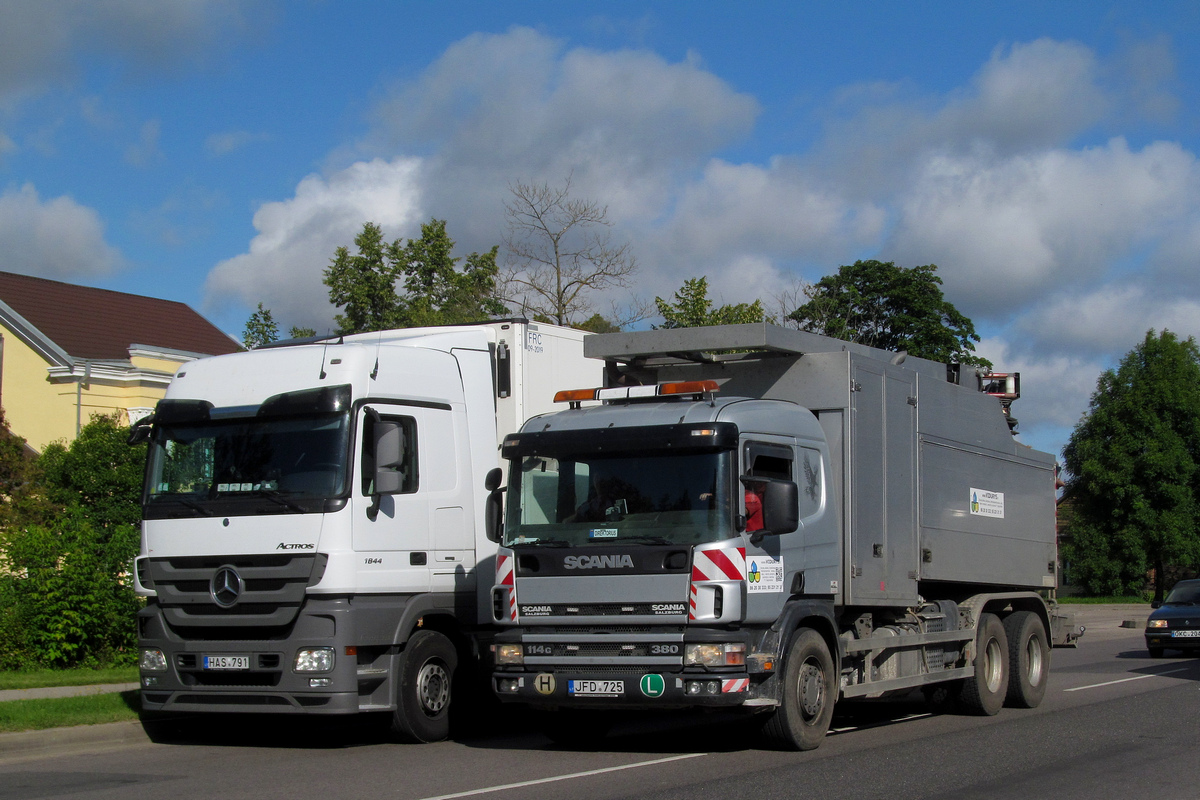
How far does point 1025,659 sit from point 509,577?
6.79m

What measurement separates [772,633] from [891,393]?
3.10 metres

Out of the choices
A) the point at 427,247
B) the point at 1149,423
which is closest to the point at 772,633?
the point at 427,247

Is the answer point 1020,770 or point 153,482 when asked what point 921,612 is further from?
point 153,482

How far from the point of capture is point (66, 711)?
11.0 metres

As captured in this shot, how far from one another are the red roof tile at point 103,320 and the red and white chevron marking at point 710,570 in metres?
28.0

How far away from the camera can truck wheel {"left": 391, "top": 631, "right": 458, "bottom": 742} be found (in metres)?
10.5

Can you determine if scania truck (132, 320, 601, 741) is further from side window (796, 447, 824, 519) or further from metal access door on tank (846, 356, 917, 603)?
metal access door on tank (846, 356, 917, 603)

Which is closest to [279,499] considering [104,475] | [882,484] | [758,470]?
[758,470]

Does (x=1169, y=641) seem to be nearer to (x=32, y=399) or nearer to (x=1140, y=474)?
(x=32, y=399)

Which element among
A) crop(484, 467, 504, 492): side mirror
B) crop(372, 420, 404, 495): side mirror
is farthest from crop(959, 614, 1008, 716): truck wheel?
crop(372, 420, 404, 495): side mirror

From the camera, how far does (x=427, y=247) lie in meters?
34.8

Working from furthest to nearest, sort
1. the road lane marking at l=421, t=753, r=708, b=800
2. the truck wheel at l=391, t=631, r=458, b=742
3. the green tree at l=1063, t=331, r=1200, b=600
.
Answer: the green tree at l=1063, t=331, r=1200, b=600 → the truck wheel at l=391, t=631, r=458, b=742 → the road lane marking at l=421, t=753, r=708, b=800

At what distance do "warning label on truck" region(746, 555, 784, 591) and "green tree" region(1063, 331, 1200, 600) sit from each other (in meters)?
44.9

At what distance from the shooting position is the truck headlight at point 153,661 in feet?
34.0
